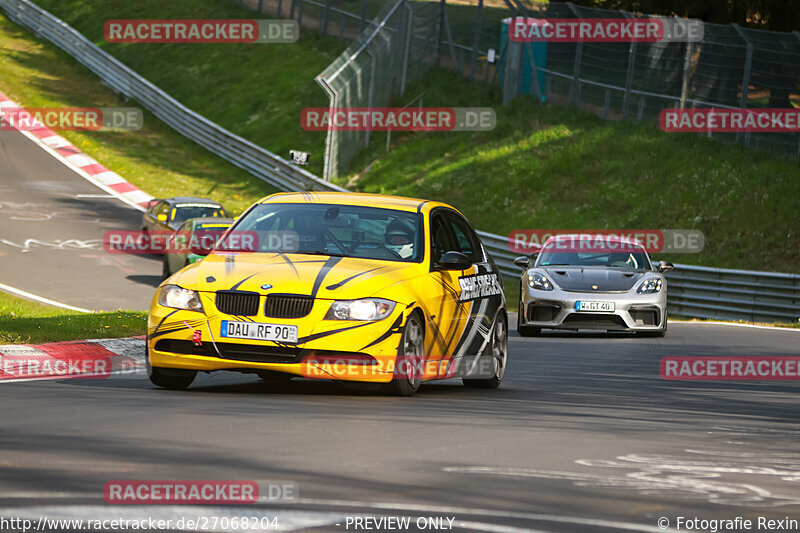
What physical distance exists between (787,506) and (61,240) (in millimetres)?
25583

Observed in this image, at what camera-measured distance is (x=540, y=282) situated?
17.9 m

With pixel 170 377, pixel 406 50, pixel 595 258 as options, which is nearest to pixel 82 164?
pixel 406 50

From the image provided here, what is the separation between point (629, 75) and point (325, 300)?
26.6m

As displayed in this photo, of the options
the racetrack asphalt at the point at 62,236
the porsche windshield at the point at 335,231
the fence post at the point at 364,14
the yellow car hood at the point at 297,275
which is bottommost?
the racetrack asphalt at the point at 62,236

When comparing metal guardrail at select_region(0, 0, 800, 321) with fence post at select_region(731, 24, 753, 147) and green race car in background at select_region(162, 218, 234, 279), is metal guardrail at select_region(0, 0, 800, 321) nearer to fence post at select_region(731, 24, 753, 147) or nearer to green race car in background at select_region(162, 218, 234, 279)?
fence post at select_region(731, 24, 753, 147)

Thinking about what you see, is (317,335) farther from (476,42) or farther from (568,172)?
(476,42)

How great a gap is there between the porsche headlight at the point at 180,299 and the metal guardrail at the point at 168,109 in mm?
26089

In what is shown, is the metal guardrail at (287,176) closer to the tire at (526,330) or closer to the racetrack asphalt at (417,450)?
the tire at (526,330)

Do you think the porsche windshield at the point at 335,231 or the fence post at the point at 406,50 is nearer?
the porsche windshield at the point at 335,231

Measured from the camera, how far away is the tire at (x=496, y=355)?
1152 cm

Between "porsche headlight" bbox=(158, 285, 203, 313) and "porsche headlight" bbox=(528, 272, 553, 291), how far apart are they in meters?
8.89

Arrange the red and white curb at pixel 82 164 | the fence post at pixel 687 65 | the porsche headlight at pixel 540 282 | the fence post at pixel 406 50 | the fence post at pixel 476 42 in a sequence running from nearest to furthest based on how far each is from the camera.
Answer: the porsche headlight at pixel 540 282 < the fence post at pixel 687 65 < the red and white curb at pixel 82 164 < the fence post at pixel 476 42 < the fence post at pixel 406 50

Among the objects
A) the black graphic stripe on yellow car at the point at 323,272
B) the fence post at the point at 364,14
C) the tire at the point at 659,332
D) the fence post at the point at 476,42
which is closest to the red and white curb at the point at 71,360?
the black graphic stripe on yellow car at the point at 323,272

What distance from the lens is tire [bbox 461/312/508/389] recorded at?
11.5 metres
